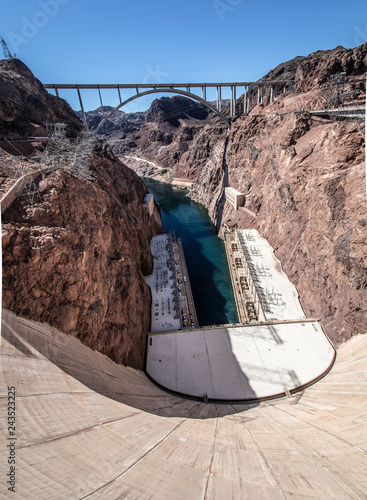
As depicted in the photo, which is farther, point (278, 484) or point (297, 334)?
point (297, 334)

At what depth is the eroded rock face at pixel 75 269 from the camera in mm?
11250

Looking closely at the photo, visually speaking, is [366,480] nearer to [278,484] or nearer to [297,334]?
[278,484]

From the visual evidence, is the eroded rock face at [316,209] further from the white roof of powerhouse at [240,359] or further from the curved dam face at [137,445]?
the curved dam face at [137,445]

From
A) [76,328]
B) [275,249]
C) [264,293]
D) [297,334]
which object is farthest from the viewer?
[275,249]

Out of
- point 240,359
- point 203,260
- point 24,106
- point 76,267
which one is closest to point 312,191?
point 203,260

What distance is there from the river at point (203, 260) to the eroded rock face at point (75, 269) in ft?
31.9

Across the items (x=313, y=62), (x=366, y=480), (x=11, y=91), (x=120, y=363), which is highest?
(x=313, y=62)

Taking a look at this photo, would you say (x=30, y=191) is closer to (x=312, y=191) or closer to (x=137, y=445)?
(x=137, y=445)

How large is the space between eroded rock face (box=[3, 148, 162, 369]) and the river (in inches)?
383

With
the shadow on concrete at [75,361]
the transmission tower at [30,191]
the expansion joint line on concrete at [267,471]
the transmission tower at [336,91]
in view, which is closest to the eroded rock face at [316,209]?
the transmission tower at [336,91]

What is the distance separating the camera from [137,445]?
6.14m

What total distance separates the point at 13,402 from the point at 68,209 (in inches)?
479

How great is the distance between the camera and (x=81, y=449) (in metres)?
5.38

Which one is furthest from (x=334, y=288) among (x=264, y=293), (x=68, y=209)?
(x=68, y=209)
